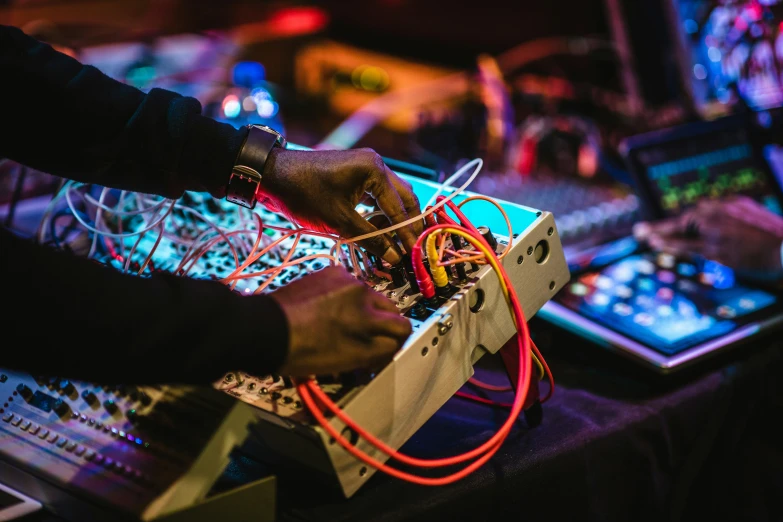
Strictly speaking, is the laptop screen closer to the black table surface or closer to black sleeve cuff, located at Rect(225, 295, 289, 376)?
the black table surface

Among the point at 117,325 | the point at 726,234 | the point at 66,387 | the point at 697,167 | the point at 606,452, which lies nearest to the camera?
the point at 117,325

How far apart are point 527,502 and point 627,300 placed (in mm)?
449

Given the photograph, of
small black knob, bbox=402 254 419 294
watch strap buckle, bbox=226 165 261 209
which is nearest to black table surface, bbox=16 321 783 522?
small black knob, bbox=402 254 419 294

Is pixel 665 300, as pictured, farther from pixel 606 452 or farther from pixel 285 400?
pixel 285 400

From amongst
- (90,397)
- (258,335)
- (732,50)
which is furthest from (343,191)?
(732,50)

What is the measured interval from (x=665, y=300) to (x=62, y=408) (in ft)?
3.06

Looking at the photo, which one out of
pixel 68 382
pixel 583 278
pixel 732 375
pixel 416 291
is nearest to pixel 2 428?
pixel 68 382

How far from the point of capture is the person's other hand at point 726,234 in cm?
120

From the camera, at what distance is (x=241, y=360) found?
1.90 ft

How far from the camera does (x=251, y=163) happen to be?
0.82 meters

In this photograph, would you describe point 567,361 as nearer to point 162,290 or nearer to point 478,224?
point 478,224

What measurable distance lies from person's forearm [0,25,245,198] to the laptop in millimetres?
602

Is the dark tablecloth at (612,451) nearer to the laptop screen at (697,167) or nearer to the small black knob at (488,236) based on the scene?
the small black knob at (488,236)

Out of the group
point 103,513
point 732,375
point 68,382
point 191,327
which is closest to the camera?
point 191,327
